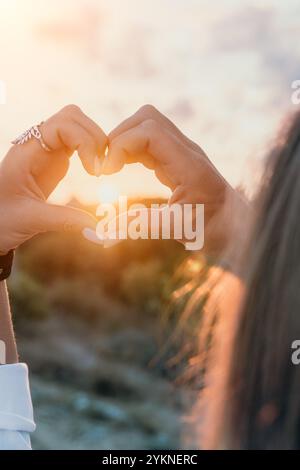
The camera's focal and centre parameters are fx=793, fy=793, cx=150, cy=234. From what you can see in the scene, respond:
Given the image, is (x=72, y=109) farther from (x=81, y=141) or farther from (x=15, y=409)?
(x=15, y=409)

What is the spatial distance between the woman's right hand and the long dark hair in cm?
42

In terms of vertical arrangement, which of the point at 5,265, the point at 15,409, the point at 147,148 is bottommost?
the point at 15,409

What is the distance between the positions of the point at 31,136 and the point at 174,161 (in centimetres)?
16

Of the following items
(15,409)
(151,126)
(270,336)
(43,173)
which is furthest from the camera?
(43,173)

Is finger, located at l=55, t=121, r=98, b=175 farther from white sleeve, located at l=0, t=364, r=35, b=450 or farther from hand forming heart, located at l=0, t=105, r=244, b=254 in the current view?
white sleeve, located at l=0, t=364, r=35, b=450

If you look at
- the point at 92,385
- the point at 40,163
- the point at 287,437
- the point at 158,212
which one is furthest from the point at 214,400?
the point at 92,385

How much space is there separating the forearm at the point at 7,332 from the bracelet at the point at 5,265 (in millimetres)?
20

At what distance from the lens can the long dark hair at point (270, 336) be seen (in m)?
0.37

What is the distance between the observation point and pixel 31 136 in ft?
2.87

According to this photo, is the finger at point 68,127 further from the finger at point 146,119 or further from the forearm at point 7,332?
the forearm at point 7,332

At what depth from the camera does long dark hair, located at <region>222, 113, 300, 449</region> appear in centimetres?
37

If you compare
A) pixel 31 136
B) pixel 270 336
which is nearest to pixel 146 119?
pixel 31 136

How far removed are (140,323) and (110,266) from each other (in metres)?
0.78

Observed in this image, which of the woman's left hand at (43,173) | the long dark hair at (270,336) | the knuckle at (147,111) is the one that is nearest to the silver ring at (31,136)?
the woman's left hand at (43,173)
